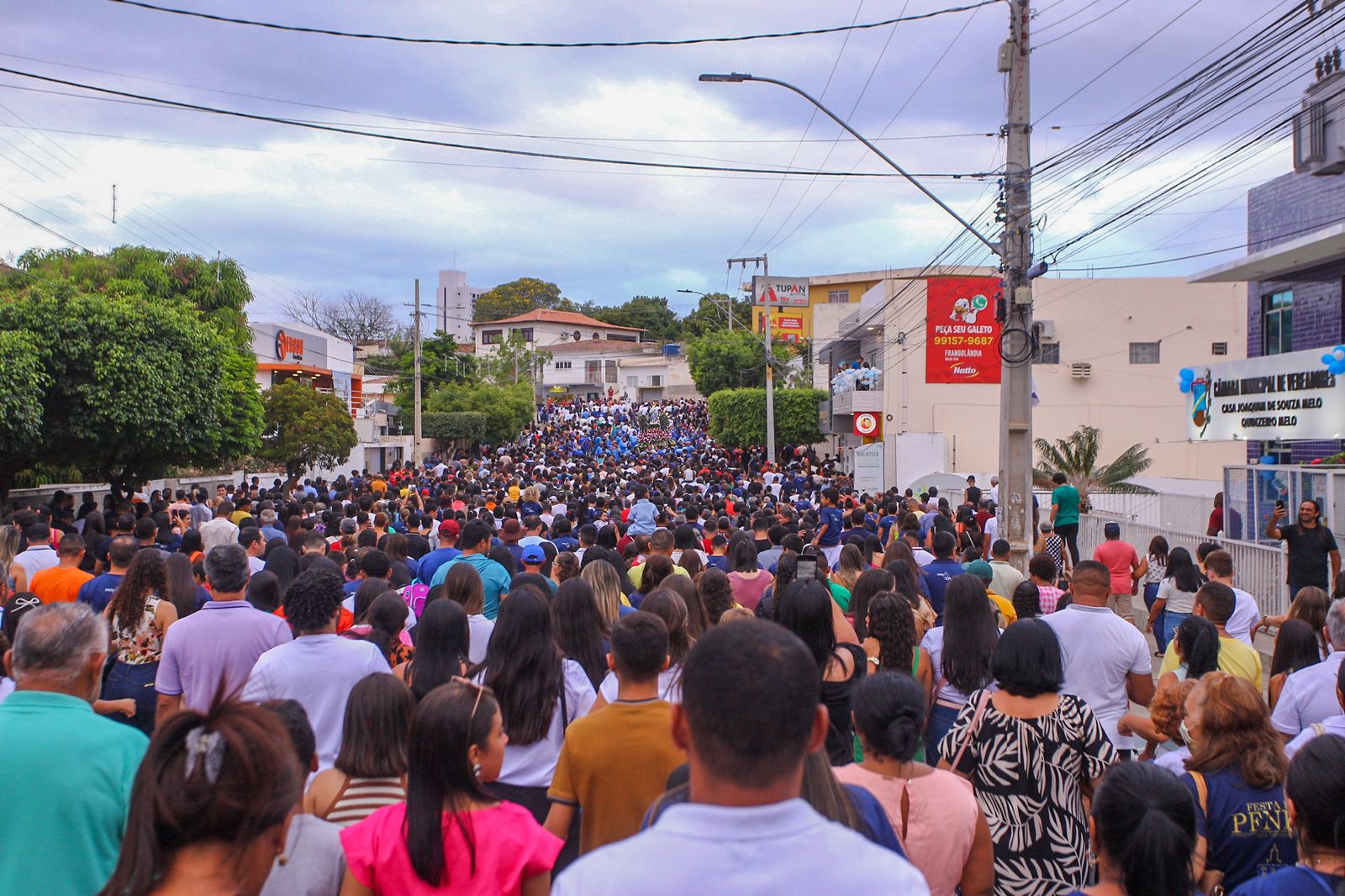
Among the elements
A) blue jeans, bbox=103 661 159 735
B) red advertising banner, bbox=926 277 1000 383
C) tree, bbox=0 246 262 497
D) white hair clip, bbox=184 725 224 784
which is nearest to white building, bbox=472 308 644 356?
red advertising banner, bbox=926 277 1000 383

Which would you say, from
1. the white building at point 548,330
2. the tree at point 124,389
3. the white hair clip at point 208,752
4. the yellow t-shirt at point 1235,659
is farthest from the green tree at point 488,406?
the white hair clip at point 208,752

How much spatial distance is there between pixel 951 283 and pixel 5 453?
855 inches

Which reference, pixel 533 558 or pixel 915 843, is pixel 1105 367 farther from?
pixel 915 843

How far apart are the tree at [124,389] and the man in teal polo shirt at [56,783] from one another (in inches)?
556

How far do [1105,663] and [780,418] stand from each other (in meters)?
38.3

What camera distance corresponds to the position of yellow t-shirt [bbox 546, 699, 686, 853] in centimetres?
344

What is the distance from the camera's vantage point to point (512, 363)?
70750 mm

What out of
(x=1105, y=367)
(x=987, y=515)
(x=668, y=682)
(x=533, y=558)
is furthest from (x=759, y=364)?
(x=668, y=682)

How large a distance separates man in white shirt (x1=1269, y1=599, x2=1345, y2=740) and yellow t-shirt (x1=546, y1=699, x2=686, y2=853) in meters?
2.74

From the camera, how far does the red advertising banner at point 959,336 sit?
2842 centimetres

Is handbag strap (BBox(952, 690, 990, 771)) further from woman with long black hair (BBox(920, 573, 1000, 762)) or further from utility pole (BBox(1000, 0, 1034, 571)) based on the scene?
utility pole (BBox(1000, 0, 1034, 571))

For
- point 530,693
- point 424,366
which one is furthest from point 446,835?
point 424,366

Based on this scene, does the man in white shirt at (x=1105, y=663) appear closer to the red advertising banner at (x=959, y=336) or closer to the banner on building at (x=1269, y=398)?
the banner on building at (x=1269, y=398)

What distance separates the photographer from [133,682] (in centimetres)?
568
